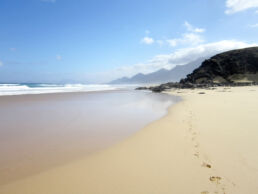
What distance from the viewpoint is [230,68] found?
45.1m

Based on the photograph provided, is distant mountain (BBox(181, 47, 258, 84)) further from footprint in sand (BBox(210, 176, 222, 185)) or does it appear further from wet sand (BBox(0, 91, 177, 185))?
footprint in sand (BBox(210, 176, 222, 185))

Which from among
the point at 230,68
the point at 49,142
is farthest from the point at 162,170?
the point at 230,68

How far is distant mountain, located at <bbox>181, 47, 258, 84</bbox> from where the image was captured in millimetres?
42244

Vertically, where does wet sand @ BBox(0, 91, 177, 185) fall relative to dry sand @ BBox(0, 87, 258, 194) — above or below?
above

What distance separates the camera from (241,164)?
3213mm

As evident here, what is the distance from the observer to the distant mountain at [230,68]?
4224 centimetres

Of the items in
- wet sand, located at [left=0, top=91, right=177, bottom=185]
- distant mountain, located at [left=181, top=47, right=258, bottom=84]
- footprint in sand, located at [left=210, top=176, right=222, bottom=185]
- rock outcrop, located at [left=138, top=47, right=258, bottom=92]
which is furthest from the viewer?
distant mountain, located at [left=181, top=47, right=258, bottom=84]

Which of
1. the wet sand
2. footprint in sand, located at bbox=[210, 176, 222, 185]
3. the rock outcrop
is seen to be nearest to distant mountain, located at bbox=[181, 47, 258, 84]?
the rock outcrop

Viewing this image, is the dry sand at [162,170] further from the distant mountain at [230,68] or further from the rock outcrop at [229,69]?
the distant mountain at [230,68]

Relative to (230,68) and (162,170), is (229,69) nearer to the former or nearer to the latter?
(230,68)

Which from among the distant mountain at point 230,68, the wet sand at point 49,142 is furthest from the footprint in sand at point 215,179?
the distant mountain at point 230,68

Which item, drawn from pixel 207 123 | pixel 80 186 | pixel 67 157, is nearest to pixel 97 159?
pixel 67 157

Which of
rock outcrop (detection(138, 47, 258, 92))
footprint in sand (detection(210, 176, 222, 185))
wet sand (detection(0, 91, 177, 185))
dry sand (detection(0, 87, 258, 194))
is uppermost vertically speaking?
rock outcrop (detection(138, 47, 258, 92))

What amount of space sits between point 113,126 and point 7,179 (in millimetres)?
3720
